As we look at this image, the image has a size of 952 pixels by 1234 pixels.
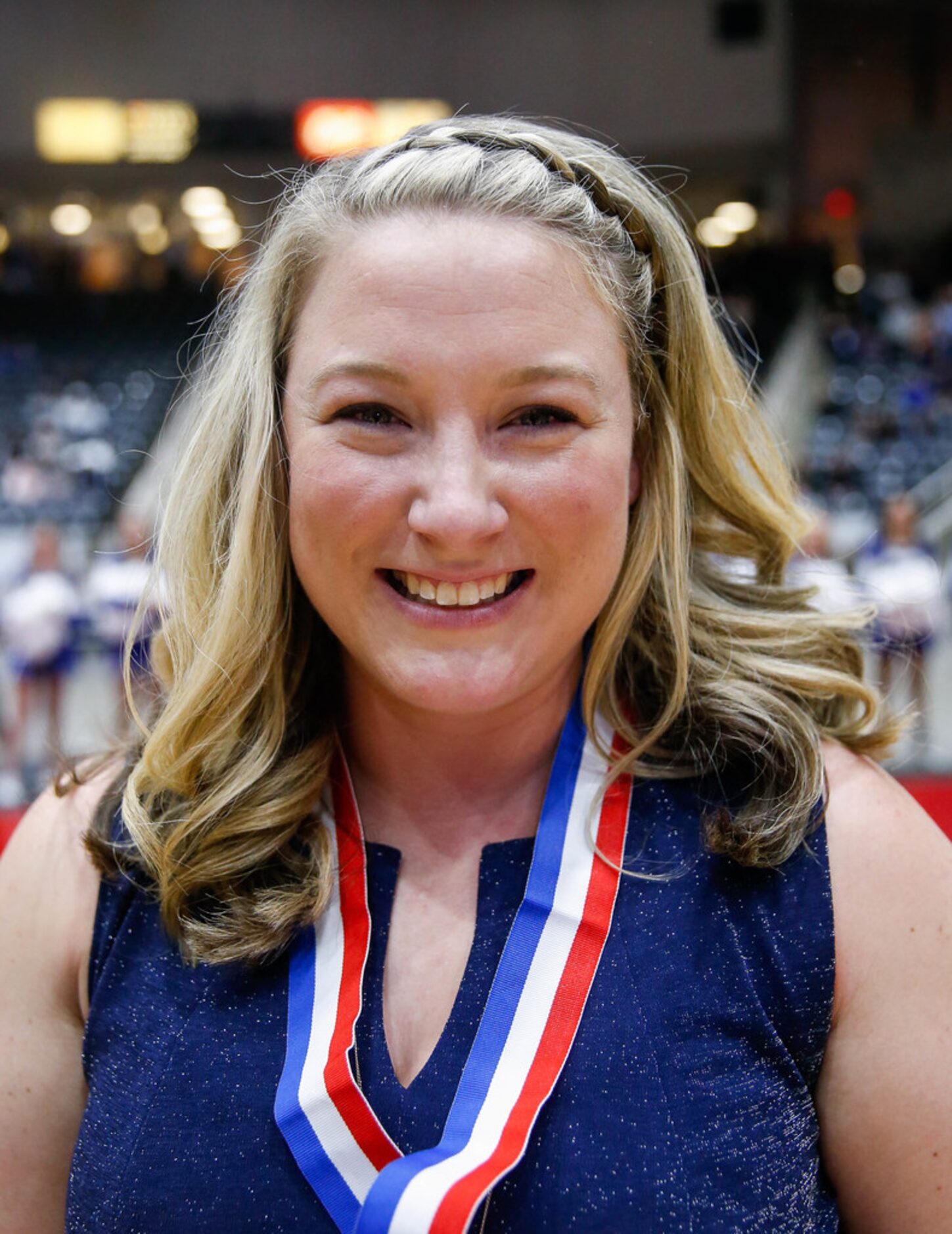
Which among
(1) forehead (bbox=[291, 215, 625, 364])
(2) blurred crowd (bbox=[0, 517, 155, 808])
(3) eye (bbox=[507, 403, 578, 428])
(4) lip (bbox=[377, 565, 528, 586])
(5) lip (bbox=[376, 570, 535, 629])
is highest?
(1) forehead (bbox=[291, 215, 625, 364])

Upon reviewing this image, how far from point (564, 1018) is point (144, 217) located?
15940 mm

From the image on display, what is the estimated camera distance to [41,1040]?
1094 mm

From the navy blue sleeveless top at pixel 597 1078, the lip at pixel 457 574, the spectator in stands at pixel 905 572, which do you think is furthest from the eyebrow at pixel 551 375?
the spectator in stands at pixel 905 572

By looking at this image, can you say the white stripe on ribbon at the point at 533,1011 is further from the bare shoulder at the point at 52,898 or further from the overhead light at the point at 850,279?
the overhead light at the point at 850,279

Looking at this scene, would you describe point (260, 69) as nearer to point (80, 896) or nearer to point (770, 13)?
point (770, 13)

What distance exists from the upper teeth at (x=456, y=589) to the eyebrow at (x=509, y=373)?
15 centimetres

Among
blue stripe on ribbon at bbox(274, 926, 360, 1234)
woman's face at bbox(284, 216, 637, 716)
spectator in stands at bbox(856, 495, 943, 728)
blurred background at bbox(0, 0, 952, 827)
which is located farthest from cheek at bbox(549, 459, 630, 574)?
blurred background at bbox(0, 0, 952, 827)

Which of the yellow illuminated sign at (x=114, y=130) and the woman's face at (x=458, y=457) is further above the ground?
the yellow illuminated sign at (x=114, y=130)

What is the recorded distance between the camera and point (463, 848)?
3.73 ft

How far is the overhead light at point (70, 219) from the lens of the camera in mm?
15016

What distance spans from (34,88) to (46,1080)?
13.6 meters

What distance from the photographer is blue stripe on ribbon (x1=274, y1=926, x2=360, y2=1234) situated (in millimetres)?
936

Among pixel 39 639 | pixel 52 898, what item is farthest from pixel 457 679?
pixel 39 639

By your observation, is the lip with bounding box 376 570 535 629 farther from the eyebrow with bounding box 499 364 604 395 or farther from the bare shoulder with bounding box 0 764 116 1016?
the bare shoulder with bounding box 0 764 116 1016
